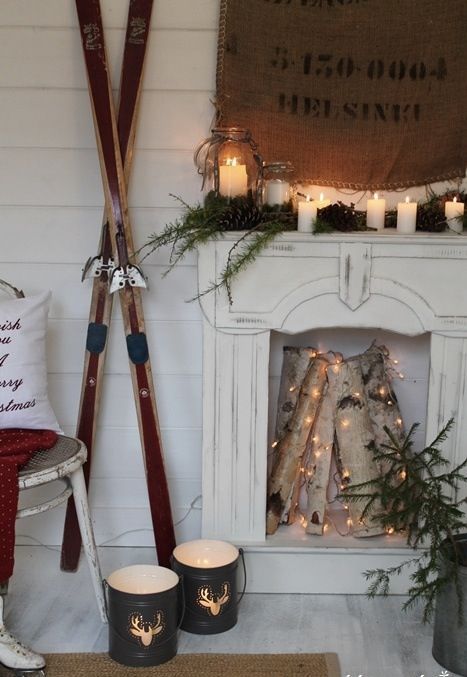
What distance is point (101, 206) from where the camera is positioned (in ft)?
9.20

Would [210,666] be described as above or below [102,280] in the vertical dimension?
below

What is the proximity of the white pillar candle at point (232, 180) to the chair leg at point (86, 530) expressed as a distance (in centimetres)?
86

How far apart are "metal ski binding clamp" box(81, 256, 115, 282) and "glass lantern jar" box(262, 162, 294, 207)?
501 millimetres

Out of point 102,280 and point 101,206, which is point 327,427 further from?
point 101,206

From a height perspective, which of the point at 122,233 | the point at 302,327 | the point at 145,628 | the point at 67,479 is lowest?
the point at 145,628

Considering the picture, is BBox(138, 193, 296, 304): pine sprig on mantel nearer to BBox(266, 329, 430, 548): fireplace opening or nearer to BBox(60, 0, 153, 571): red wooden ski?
BBox(60, 0, 153, 571): red wooden ski

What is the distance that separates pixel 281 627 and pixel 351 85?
156 cm

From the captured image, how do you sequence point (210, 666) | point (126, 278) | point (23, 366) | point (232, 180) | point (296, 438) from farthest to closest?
point (296, 438)
point (126, 278)
point (232, 180)
point (23, 366)
point (210, 666)

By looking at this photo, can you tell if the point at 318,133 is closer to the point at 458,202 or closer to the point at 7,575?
the point at 458,202

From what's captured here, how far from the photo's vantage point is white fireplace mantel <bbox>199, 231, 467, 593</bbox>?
2.47m

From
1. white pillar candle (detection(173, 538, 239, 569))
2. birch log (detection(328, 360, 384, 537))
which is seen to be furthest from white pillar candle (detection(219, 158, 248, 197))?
white pillar candle (detection(173, 538, 239, 569))

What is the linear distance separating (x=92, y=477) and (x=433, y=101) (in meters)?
1.58

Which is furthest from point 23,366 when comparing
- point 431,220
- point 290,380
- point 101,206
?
point 431,220

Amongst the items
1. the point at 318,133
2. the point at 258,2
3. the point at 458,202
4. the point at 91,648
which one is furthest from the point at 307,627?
the point at 258,2
